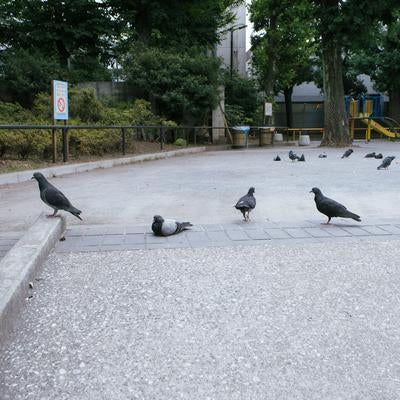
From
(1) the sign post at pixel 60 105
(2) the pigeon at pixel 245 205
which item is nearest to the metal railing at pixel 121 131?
(1) the sign post at pixel 60 105

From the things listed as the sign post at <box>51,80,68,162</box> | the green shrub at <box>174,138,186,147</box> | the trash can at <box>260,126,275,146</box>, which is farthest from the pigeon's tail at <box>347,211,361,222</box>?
the trash can at <box>260,126,275,146</box>

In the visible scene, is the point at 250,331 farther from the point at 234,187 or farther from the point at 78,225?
the point at 234,187

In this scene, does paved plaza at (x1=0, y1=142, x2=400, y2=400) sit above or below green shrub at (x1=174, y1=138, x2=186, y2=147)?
below

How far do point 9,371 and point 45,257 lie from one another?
189 centimetres

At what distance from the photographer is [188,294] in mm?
3562

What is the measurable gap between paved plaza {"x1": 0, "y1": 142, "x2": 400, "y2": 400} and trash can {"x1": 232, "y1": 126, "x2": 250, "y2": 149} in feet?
51.3

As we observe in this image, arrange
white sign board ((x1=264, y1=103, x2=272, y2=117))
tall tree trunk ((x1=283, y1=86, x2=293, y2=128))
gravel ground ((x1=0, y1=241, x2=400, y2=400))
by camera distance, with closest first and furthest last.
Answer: gravel ground ((x1=0, y1=241, x2=400, y2=400)) < white sign board ((x1=264, y1=103, x2=272, y2=117)) < tall tree trunk ((x1=283, y1=86, x2=293, y2=128))

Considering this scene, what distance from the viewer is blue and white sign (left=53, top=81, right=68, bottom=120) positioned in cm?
1170

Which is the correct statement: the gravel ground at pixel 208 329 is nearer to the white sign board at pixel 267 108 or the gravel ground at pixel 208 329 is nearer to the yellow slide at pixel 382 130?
the white sign board at pixel 267 108

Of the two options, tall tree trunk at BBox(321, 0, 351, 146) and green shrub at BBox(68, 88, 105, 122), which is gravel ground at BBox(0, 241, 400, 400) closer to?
green shrub at BBox(68, 88, 105, 122)

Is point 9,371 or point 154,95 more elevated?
point 154,95

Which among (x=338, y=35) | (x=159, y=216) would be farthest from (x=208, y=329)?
(x=338, y=35)

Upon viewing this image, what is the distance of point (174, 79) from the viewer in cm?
1942

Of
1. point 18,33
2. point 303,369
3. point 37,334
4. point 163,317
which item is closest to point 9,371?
point 37,334
